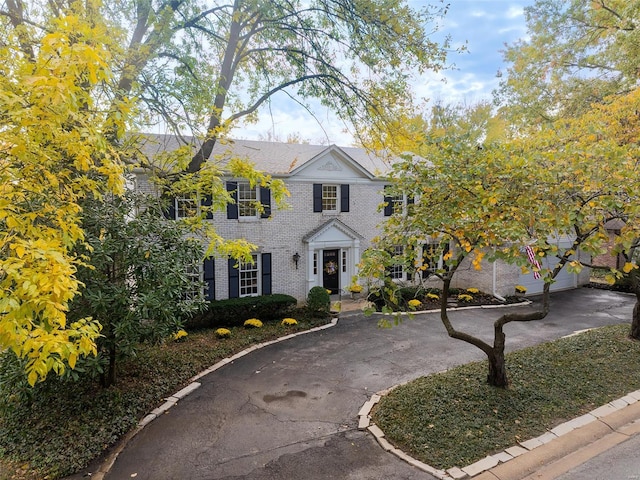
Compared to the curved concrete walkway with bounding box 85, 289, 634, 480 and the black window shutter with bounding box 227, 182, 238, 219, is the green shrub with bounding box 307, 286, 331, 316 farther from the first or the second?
the black window shutter with bounding box 227, 182, 238, 219

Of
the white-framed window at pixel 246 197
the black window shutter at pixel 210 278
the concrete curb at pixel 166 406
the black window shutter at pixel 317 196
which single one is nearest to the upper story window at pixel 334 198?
the black window shutter at pixel 317 196

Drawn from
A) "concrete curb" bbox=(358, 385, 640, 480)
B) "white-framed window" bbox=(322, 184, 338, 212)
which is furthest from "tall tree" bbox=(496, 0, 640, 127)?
"concrete curb" bbox=(358, 385, 640, 480)

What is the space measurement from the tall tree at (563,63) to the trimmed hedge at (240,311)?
50.0 feet

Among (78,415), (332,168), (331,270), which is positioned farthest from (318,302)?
(78,415)

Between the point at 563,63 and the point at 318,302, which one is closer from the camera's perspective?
the point at 318,302

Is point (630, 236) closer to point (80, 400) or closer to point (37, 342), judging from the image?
point (37, 342)

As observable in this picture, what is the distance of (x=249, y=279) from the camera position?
1537 cm

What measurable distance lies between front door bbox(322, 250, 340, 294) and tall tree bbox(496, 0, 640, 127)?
1193 cm

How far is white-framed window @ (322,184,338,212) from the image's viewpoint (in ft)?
55.0

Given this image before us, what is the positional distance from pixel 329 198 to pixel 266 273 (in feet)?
14.4

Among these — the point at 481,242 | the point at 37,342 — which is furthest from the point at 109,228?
the point at 481,242

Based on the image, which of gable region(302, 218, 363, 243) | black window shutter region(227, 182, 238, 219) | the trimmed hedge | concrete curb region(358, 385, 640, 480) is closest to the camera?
concrete curb region(358, 385, 640, 480)

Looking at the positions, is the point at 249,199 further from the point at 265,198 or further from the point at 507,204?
the point at 507,204

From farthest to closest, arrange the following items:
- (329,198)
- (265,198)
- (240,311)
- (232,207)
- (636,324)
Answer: (329,198) < (265,198) < (232,207) < (240,311) < (636,324)
